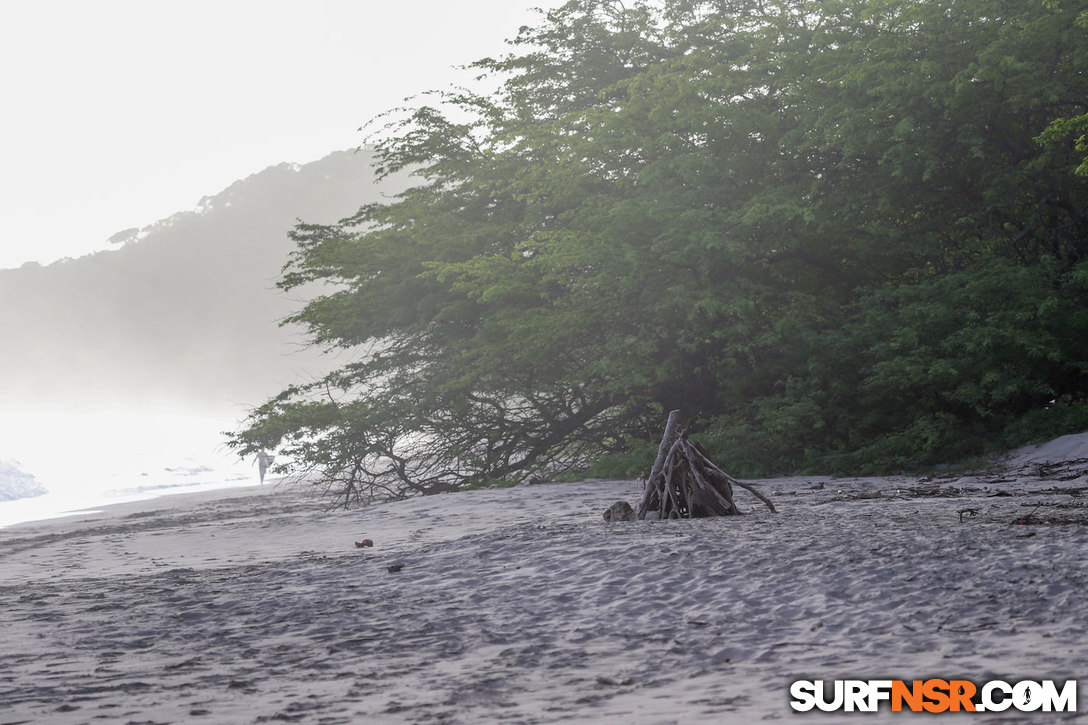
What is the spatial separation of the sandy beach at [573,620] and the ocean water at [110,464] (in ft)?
45.6

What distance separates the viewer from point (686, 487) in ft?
26.9

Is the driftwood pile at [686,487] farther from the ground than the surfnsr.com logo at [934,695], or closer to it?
farther from the ground

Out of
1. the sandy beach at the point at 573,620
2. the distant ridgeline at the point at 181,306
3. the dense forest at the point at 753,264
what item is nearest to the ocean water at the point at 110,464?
the dense forest at the point at 753,264

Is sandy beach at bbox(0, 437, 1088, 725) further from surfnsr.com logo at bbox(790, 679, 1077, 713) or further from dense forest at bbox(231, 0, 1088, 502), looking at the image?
dense forest at bbox(231, 0, 1088, 502)

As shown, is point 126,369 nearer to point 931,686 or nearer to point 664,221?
point 664,221

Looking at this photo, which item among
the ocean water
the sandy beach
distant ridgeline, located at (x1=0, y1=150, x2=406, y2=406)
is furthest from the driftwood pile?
distant ridgeline, located at (x1=0, y1=150, x2=406, y2=406)

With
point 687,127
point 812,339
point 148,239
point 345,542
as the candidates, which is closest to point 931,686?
point 345,542

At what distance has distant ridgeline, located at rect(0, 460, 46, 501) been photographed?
3326cm

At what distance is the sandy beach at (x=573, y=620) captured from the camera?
3.38 meters

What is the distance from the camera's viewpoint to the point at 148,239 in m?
155

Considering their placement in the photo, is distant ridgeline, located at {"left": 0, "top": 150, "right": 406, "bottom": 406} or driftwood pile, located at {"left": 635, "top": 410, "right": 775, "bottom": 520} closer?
driftwood pile, located at {"left": 635, "top": 410, "right": 775, "bottom": 520}

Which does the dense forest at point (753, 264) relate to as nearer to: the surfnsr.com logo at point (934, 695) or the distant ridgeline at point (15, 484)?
the surfnsr.com logo at point (934, 695)

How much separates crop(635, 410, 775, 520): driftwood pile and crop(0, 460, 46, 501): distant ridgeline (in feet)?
100

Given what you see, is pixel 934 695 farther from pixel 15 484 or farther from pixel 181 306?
pixel 181 306
